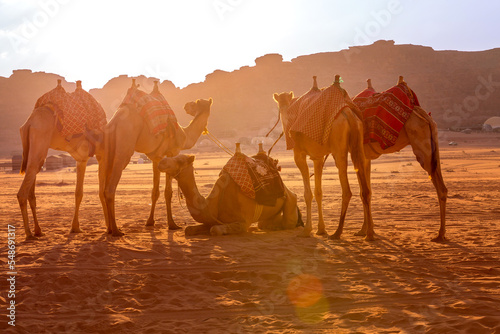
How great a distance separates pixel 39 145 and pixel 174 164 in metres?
2.56

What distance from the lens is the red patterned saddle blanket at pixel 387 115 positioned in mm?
7562

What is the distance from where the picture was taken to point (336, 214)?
10453 mm

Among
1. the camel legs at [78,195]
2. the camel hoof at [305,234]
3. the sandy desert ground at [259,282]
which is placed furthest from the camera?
the camel legs at [78,195]

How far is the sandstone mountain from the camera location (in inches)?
4385

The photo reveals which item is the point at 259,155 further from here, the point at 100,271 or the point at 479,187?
the point at 479,187

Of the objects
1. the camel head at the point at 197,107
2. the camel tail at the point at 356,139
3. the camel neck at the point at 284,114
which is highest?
the camel head at the point at 197,107

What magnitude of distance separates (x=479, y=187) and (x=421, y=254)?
33.7 feet

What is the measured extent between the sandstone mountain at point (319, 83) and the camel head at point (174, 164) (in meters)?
91.2

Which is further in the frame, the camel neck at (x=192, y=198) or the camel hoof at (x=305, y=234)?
the camel hoof at (x=305, y=234)

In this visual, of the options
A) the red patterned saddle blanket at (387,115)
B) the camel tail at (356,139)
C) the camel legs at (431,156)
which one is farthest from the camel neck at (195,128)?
the camel legs at (431,156)

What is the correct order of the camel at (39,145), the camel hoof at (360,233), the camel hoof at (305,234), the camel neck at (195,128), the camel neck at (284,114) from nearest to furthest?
the camel hoof at (305,234)
the camel at (39,145)
the camel hoof at (360,233)
the camel neck at (284,114)
the camel neck at (195,128)

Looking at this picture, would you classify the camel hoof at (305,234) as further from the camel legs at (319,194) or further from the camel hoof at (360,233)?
the camel hoof at (360,233)

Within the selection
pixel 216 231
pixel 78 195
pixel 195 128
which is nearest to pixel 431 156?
pixel 216 231

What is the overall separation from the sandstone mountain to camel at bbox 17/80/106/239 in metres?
90.3
